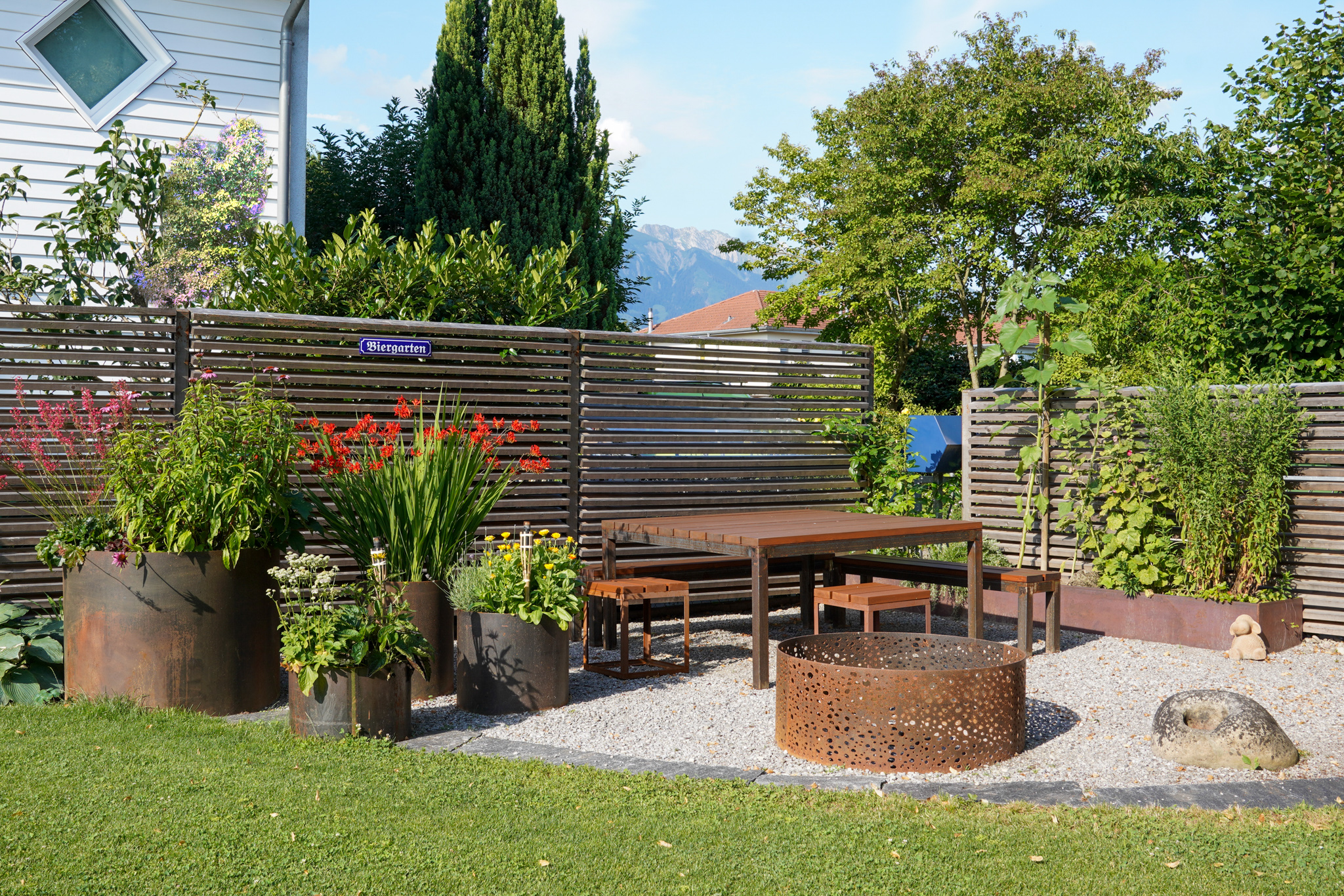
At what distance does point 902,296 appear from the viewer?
21.9 meters

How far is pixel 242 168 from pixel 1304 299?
8.71 metres

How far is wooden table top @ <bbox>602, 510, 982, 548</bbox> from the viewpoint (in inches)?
213

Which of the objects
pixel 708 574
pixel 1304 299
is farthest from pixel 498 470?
pixel 1304 299

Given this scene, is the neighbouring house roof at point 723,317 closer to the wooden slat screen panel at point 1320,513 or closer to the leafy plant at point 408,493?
the wooden slat screen panel at point 1320,513

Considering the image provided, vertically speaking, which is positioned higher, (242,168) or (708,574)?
(242,168)

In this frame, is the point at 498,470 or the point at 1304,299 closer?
the point at 498,470

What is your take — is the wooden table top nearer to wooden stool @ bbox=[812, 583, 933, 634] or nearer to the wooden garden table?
the wooden garden table

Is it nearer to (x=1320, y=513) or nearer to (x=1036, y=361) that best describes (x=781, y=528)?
(x=1036, y=361)

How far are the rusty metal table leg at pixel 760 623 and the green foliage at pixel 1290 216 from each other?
4404 millimetres

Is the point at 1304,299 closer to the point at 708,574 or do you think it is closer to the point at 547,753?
the point at 708,574

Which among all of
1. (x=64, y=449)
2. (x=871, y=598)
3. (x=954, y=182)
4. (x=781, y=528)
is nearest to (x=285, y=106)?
(x=64, y=449)

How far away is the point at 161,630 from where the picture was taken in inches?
180

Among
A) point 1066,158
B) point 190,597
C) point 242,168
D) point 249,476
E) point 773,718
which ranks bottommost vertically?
point 773,718

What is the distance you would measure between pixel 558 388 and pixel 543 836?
14.2 feet
